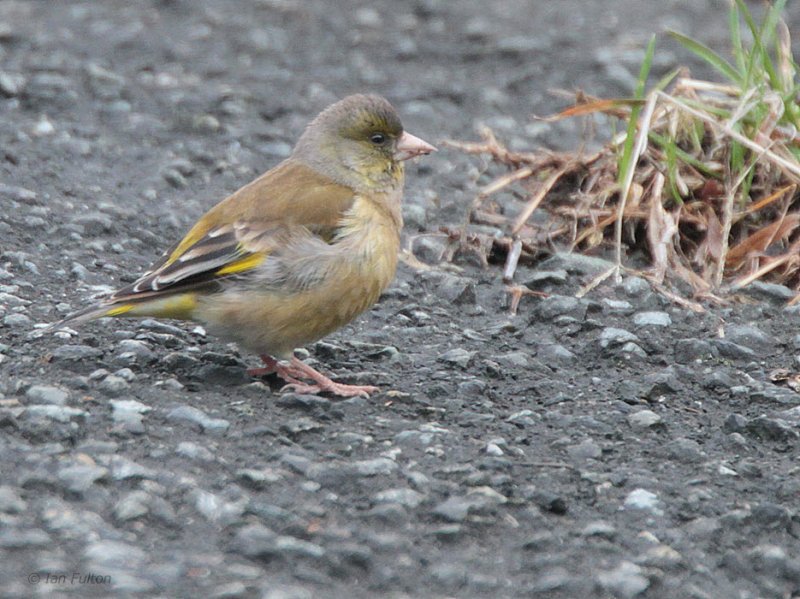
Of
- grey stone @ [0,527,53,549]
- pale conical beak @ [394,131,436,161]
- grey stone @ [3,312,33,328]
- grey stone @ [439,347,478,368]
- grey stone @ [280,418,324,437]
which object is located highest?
pale conical beak @ [394,131,436,161]

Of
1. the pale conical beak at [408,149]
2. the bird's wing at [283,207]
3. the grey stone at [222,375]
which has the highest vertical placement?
the pale conical beak at [408,149]

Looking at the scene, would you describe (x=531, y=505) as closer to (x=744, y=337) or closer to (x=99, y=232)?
(x=744, y=337)

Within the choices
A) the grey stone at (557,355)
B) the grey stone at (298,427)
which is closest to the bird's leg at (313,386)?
the grey stone at (298,427)

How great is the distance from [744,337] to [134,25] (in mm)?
5808

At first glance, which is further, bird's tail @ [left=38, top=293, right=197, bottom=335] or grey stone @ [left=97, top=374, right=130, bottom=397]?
bird's tail @ [left=38, top=293, right=197, bottom=335]

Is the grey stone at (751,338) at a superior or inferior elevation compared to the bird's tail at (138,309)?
inferior

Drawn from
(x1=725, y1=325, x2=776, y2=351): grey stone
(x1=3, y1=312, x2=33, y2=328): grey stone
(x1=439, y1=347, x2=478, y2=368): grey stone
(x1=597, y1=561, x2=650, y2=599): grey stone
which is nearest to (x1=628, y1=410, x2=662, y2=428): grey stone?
(x1=439, y1=347, x2=478, y2=368): grey stone

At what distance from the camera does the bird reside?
4.30 metres

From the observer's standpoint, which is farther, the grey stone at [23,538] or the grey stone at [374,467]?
the grey stone at [374,467]

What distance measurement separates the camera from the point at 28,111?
725 centimetres

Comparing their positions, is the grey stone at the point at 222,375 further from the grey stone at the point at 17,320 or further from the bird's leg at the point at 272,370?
the grey stone at the point at 17,320

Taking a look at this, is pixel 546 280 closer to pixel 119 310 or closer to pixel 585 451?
pixel 585 451

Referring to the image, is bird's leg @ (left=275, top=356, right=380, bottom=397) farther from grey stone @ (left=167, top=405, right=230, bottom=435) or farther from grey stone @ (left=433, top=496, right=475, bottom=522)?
grey stone @ (left=433, top=496, right=475, bottom=522)

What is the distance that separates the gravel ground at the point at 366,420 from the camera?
3.10m
